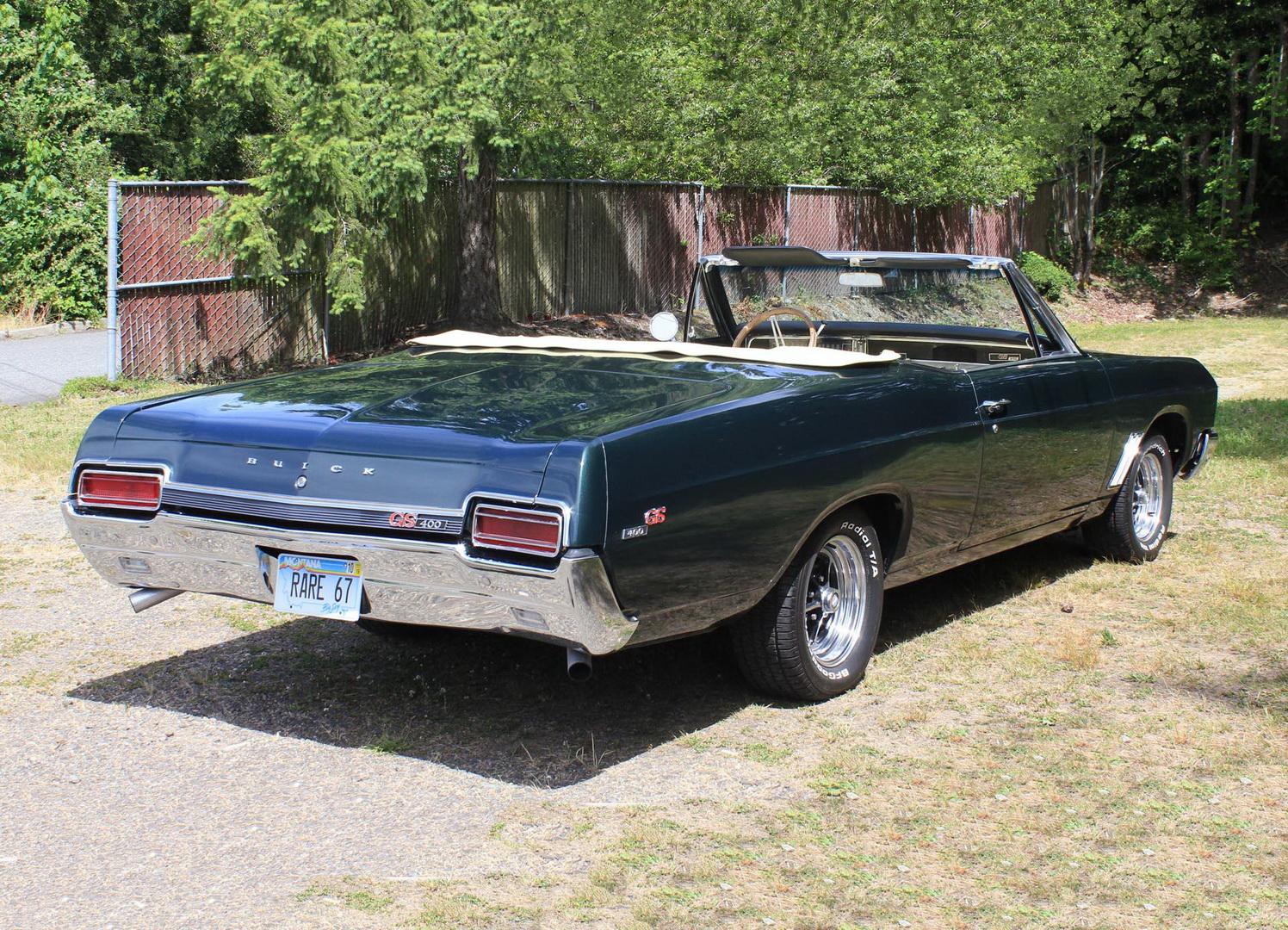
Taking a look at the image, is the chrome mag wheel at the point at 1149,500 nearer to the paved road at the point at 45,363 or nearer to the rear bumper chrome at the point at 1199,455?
the rear bumper chrome at the point at 1199,455

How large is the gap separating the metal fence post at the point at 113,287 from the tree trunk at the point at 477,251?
193 inches

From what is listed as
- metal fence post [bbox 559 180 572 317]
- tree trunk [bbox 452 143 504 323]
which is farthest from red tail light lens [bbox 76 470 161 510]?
metal fence post [bbox 559 180 572 317]

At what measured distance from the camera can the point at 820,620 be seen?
5.18m

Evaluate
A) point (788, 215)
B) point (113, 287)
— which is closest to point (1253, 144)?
point (788, 215)

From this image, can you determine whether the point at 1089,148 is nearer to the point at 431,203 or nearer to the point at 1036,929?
the point at 431,203

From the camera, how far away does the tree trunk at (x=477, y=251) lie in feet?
56.3

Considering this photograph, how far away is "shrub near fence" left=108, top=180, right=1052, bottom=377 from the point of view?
534 inches

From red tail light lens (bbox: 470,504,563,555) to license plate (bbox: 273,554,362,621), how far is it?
17.7 inches

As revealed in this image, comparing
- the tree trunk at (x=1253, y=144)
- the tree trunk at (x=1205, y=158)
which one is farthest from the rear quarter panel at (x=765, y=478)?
the tree trunk at (x=1205, y=158)

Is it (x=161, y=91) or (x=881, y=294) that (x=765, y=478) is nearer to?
(x=881, y=294)

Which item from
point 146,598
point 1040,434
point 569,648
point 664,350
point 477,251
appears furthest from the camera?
point 477,251

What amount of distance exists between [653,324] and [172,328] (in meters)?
8.66

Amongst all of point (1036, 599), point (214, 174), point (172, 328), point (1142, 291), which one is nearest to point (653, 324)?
point (1036, 599)

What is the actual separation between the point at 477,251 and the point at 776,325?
1112 centimetres
